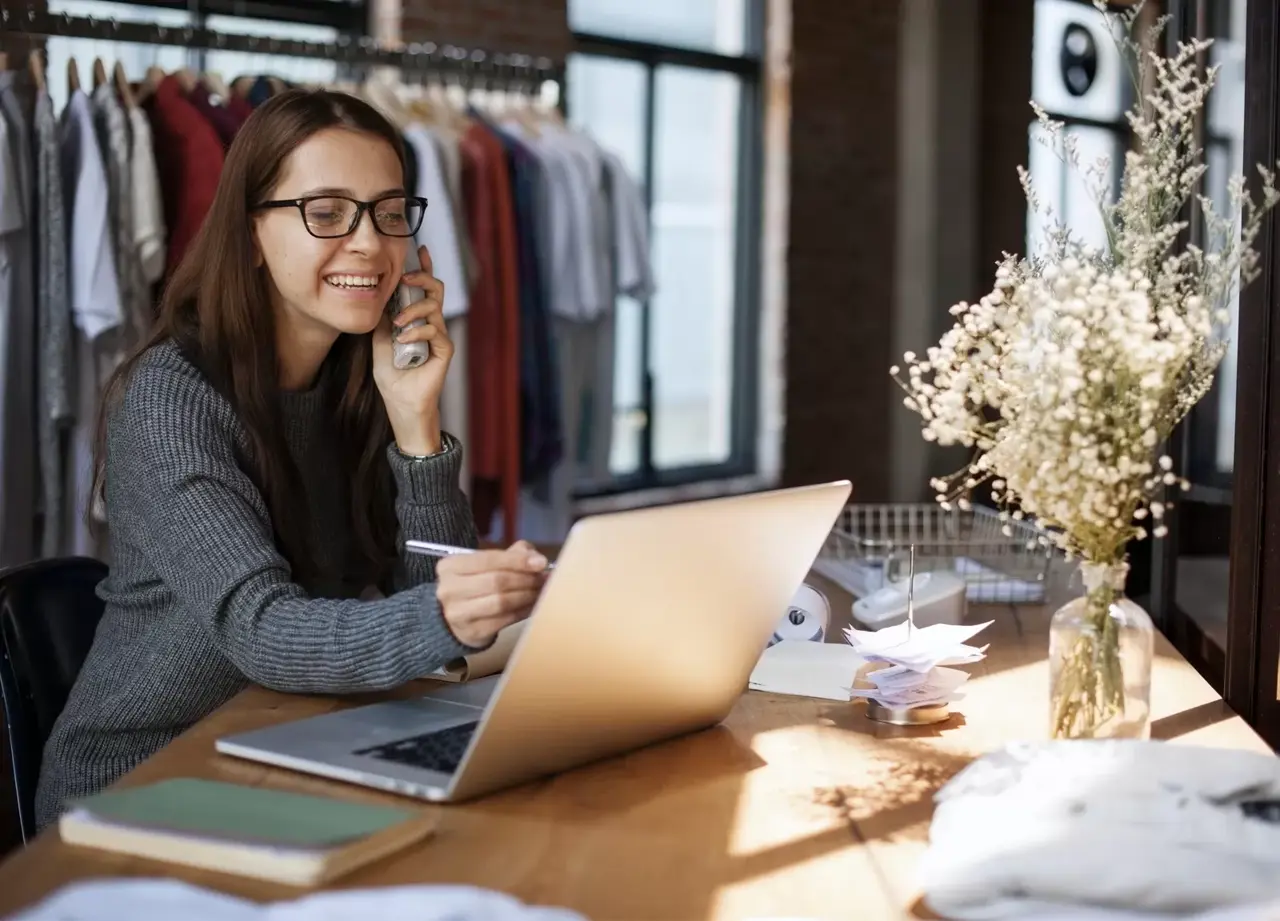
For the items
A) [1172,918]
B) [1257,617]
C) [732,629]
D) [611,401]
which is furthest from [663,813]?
[611,401]

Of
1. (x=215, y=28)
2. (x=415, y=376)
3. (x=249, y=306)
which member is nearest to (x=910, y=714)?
(x=415, y=376)

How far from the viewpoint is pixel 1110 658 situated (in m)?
1.37

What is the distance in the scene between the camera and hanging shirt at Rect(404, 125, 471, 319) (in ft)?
12.1

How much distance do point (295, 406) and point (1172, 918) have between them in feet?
4.29

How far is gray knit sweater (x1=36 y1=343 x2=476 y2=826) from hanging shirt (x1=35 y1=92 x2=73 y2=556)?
139 cm

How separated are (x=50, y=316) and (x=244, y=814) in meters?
2.27

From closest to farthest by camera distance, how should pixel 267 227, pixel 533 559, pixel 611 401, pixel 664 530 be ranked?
pixel 664 530 < pixel 533 559 < pixel 267 227 < pixel 611 401

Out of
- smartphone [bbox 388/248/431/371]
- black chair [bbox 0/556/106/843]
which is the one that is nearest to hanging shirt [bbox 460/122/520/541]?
smartphone [bbox 388/248/431/371]

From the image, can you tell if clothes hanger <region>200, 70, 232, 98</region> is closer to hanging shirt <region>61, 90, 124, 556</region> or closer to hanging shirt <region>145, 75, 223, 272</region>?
hanging shirt <region>145, 75, 223, 272</region>

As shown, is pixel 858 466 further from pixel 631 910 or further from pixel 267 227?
pixel 631 910

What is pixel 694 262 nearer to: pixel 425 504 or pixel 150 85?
pixel 150 85

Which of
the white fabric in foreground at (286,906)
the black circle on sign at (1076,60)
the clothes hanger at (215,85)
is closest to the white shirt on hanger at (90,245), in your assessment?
the clothes hanger at (215,85)

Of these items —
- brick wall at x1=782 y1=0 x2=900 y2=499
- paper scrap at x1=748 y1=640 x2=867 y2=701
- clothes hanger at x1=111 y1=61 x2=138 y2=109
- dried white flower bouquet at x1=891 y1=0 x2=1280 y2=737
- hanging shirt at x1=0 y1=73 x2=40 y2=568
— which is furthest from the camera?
brick wall at x1=782 y1=0 x2=900 y2=499

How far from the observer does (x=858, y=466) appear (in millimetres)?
6418
